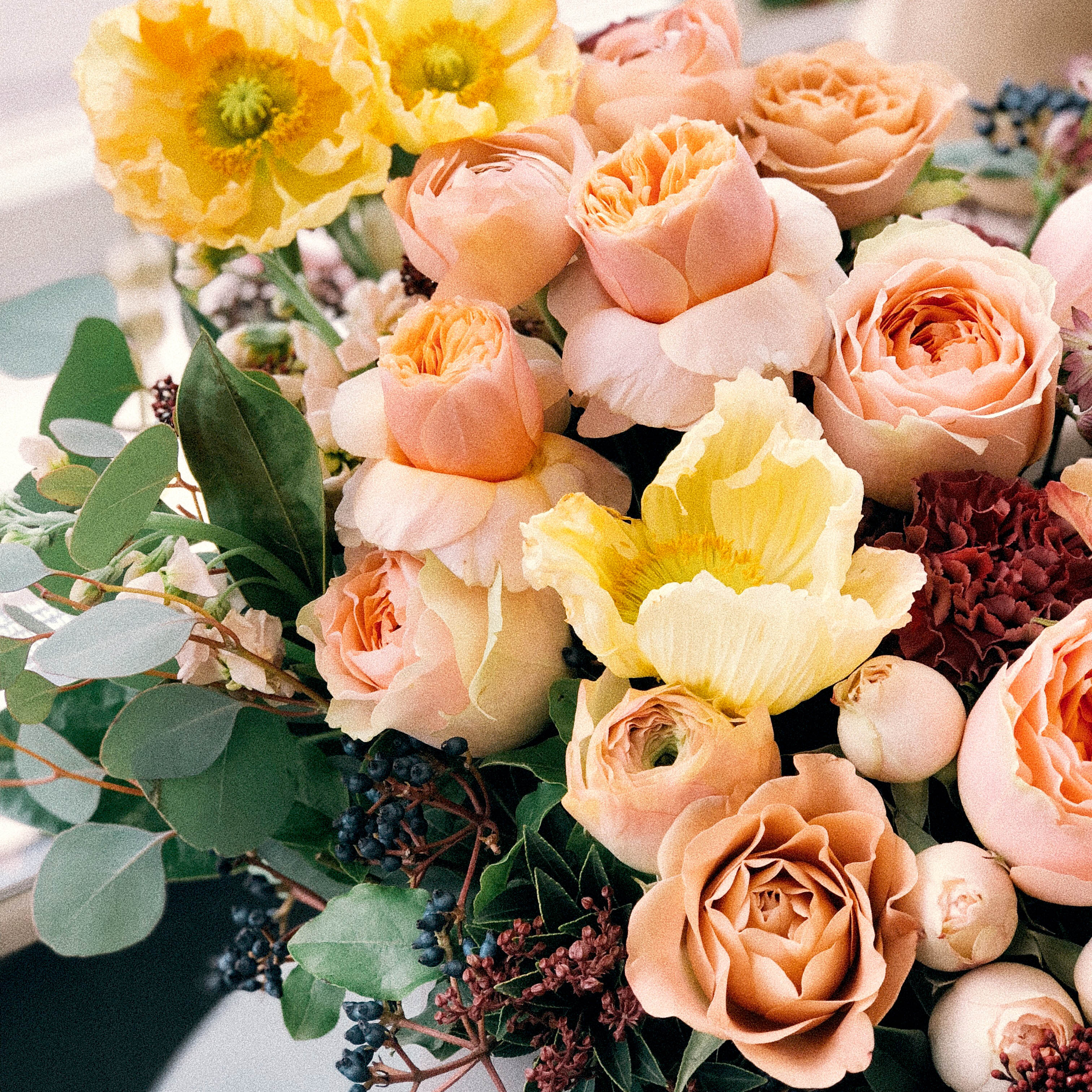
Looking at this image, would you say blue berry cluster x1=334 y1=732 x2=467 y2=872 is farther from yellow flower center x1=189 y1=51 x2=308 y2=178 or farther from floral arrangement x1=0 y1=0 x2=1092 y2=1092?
yellow flower center x1=189 y1=51 x2=308 y2=178

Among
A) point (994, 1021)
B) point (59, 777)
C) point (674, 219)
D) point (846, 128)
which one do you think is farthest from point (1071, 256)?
point (59, 777)

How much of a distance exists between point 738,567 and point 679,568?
2 centimetres

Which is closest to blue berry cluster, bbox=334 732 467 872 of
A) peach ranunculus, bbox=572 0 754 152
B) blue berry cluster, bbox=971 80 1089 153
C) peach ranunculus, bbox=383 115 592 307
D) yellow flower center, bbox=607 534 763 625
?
yellow flower center, bbox=607 534 763 625

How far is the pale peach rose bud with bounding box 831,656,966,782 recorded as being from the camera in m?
0.36

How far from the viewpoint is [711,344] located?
0.40 m

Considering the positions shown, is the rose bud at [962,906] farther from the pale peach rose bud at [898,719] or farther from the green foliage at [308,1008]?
the green foliage at [308,1008]

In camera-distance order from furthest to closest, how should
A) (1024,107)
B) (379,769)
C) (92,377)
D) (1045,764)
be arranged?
(1024,107) → (92,377) → (379,769) → (1045,764)

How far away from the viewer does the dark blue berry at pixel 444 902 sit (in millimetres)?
421

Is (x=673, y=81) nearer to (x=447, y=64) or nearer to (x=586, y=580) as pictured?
(x=447, y=64)

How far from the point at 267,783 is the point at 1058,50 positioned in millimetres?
1507

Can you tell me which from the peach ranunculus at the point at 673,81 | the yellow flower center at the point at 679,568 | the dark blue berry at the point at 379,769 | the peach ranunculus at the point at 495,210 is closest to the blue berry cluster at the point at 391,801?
the dark blue berry at the point at 379,769

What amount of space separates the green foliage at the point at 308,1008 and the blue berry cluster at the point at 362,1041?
0.26ft

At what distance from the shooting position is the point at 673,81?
50cm

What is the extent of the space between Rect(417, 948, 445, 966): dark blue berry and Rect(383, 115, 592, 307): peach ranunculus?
27 centimetres
